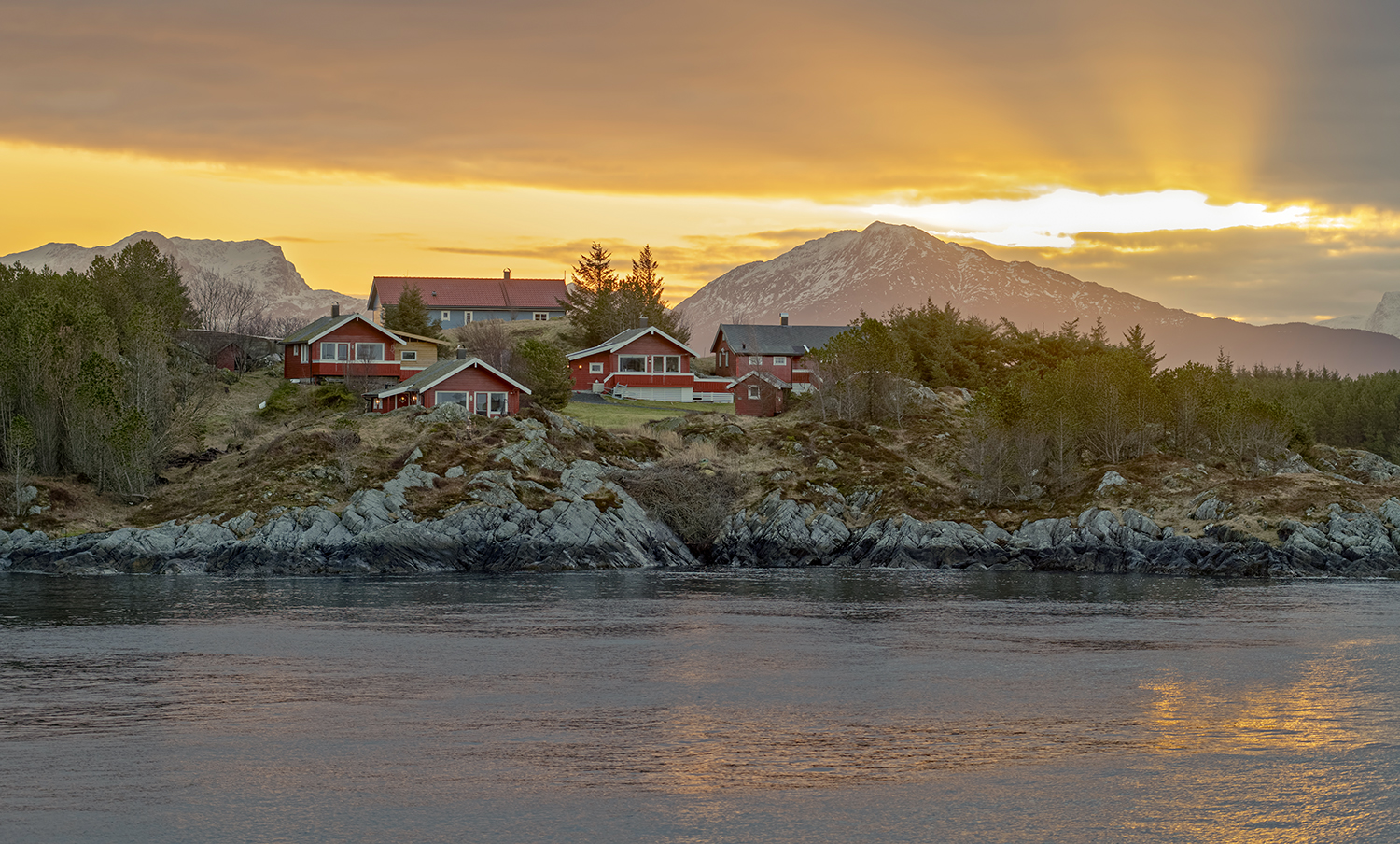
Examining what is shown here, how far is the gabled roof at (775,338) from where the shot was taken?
105 metres

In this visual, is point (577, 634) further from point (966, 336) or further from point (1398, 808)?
point (966, 336)

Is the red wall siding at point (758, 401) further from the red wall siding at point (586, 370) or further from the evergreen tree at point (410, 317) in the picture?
the evergreen tree at point (410, 317)

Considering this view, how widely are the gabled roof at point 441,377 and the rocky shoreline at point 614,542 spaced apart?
12.8 metres

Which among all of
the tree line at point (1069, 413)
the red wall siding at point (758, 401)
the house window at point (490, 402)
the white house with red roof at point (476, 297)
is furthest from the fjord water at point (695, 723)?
the white house with red roof at point (476, 297)

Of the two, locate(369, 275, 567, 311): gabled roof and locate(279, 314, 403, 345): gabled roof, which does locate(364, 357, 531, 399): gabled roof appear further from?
locate(369, 275, 567, 311): gabled roof

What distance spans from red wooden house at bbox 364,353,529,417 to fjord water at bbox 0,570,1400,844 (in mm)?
34977

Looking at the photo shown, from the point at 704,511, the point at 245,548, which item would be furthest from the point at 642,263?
the point at 245,548

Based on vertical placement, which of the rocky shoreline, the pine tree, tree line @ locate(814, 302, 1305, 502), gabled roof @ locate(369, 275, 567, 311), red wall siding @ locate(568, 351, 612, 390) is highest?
gabled roof @ locate(369, 275, 567, 311)

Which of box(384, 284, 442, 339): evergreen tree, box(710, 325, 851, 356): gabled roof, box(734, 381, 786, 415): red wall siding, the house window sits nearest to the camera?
the house window

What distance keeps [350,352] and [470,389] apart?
14.4 metres

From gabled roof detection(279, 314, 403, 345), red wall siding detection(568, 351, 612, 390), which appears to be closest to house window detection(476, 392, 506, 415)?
gabled roof detection(279, 314, 403, 345)

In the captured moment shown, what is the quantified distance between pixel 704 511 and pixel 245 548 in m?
23.7

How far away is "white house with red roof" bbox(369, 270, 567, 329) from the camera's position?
12800 centimetres

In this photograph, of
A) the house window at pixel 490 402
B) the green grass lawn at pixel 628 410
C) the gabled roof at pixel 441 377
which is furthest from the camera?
the green grass lawn at pixel 628 410
